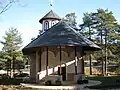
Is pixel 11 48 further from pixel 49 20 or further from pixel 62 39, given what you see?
pixel 62 39

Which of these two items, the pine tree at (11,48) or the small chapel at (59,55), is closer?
the small chapel at (59,55)

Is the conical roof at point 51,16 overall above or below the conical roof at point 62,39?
above

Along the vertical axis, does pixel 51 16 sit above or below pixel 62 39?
above

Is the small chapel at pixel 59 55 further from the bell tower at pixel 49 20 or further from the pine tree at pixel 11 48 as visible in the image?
the pine tree at pixel 11 48

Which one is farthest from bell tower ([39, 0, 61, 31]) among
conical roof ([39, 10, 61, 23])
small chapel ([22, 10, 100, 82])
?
small chapel ([22, 10, 100, 82])

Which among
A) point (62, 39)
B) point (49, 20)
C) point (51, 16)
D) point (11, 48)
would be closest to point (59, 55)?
point (62, 39)

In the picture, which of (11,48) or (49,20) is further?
(11,48)

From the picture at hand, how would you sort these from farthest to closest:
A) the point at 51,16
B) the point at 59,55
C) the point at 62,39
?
the point at 51,16, the point at 59,55, the point at 62,39

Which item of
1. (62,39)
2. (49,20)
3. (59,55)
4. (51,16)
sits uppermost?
(51,16)

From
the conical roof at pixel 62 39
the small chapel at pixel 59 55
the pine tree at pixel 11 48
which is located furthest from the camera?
the pine tree at pixel 11 48

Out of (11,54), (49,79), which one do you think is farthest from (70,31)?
(11,54)

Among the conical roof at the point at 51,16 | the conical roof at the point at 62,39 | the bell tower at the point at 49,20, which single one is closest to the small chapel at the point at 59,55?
the conical roof at the point at 62,39

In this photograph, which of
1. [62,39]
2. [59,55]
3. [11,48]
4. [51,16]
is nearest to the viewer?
[62,39]

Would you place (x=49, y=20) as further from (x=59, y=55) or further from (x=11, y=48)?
(x=11, y=48)
